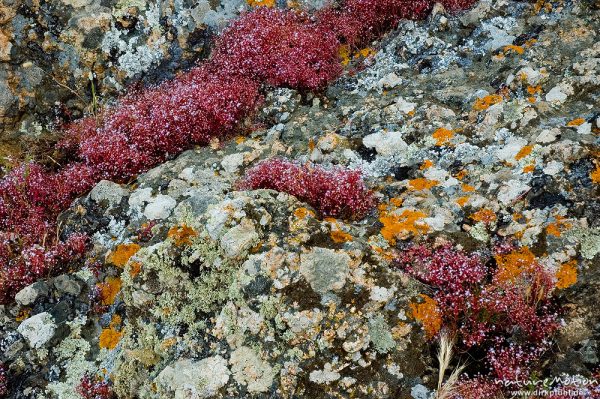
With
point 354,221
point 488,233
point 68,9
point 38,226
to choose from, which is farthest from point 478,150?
point 68,9

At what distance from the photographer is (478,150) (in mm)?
5586

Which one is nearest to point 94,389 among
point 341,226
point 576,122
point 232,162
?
point 341,226

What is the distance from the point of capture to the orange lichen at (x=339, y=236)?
446 cm

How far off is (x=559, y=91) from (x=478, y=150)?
4.27ft

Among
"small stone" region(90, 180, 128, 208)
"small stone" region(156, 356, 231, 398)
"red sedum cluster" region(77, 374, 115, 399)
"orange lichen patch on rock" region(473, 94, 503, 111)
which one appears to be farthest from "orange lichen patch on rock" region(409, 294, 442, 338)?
"small stone" region(90, 180, 128, 208)

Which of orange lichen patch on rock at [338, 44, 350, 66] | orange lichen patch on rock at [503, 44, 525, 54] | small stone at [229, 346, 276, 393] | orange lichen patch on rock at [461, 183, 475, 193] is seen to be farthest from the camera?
orange lichen patch on rock at [338, 44, 350, 66]

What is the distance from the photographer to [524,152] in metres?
5.29

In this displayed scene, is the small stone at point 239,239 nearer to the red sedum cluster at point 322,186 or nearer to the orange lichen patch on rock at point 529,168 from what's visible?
the red sedum cluster at point 322,186

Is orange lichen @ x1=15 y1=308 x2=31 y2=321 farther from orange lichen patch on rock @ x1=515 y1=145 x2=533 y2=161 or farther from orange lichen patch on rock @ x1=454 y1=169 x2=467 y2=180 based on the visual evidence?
orange lichen patch on rock @ x1=515 y1=145 x2=533 y2=161

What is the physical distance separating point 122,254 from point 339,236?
8.00ft

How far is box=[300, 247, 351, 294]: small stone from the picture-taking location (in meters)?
4.11

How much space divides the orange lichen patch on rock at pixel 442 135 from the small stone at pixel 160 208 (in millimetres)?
3197

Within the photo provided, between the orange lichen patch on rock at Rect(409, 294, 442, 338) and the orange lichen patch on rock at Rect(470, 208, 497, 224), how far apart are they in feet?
3.80

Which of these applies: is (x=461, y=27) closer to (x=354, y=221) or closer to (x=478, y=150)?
(x=478, y=150)
